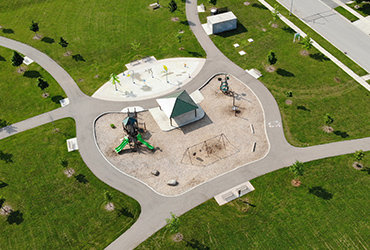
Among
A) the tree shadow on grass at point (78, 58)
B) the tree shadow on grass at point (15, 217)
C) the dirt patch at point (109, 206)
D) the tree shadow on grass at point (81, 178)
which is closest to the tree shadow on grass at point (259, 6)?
the tree shadow on grass at point (78, 58)

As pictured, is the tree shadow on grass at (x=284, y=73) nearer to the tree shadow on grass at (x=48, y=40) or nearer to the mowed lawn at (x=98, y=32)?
the mowed lawn at (x=98, y=32)

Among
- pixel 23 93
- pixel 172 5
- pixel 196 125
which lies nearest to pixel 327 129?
pixel 196 125

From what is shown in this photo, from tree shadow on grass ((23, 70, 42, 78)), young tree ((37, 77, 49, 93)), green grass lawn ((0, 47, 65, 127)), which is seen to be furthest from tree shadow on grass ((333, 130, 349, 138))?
tree shadow on grass ((23, 70, 42, 78))

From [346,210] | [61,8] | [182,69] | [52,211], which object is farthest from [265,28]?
[52,211]

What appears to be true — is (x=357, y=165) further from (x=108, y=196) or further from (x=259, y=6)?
(x=259, y=6)

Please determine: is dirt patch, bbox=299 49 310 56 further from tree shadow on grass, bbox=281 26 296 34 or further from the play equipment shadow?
the play equipment shadow

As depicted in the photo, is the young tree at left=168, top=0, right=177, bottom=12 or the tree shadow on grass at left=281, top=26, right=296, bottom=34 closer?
the tree shadow on grass at left=281, top=26, right=296, bottom=34
